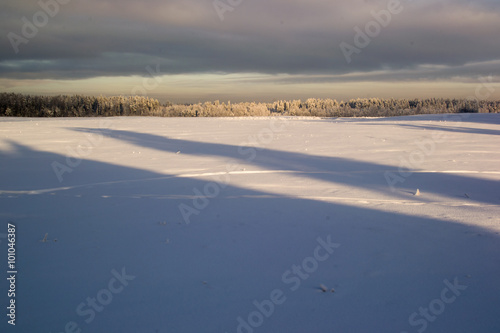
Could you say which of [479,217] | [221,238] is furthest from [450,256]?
[221,238]

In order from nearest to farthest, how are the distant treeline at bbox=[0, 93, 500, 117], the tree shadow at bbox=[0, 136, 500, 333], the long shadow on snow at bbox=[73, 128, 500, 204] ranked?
the tree shadow at bbox=[0, 136, 500, 333], the long shadow on snow at bbox=[73, 128, 500, 204], the distant treeline at bbox=[0, 93, 500, 117]

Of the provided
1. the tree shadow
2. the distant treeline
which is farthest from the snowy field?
the distant treeline

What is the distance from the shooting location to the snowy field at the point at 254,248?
2031 millimetres

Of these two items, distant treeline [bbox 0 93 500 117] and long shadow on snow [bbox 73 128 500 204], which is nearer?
long shadow on snow [bbox 73 128 500 204]

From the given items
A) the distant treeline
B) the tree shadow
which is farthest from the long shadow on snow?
the distant treeline

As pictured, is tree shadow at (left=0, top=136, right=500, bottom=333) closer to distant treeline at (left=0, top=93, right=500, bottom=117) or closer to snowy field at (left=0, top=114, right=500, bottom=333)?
snowy field at (left=0, top=114, right=500, bottom=333)

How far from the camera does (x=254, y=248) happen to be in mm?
2832

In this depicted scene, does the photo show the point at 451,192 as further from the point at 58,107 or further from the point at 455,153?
the point at 58,107

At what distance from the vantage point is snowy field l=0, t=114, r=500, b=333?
6.66 ft

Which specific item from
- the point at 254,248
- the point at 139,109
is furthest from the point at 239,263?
the point at 139,109

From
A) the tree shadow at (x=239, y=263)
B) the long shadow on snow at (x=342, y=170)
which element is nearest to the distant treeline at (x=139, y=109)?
the long shadow on snow at (x=342, y=170)

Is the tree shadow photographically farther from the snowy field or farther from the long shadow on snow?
the long shadow on snow

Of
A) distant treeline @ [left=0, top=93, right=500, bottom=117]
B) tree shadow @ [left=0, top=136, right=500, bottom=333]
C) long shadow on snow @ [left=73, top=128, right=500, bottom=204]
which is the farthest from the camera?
distant treeline @ [left=0, top=93, right=500, bottom=117]

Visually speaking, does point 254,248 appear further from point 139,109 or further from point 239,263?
point 139,109
